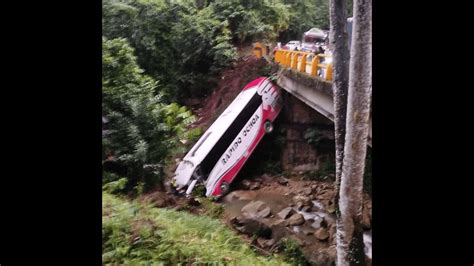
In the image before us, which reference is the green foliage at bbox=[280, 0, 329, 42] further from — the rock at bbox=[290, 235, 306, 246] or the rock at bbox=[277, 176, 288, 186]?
the rock at bbox=[290, 235, 306, 246]

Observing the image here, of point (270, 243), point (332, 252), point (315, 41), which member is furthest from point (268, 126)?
point (332, 252)

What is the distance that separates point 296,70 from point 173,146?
800 mm

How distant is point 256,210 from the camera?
8.53 feet

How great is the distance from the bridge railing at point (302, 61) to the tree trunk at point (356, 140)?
0.63 feet

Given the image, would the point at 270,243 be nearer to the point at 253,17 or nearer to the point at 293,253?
the point at 293,253

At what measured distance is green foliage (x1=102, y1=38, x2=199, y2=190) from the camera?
2.53 m

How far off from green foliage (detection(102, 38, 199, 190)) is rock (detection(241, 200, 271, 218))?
1.57 feet

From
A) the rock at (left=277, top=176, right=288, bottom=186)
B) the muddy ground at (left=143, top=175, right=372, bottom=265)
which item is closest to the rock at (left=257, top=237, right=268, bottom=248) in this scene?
the muddy ground at (left=143, top=175, right=372, bottom=265)

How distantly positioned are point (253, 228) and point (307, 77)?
2.86 ft

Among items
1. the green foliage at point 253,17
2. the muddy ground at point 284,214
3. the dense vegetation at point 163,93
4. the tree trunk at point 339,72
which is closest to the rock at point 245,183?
the muddy ground at point 284,214

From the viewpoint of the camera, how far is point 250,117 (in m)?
2.71

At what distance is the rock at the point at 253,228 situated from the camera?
2559 millimetres

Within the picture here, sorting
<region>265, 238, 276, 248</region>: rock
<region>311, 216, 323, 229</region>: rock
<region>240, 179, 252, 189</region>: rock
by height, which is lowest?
<region>265, 238, 276, 248</region>: rock
